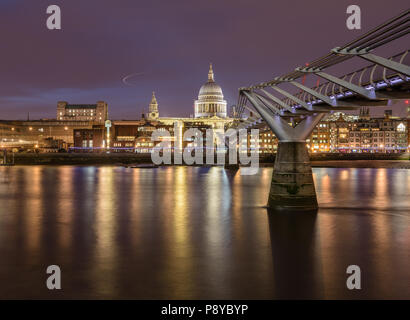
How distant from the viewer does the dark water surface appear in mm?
13961

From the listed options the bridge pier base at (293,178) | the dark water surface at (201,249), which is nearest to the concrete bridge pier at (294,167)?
the bridge pier base at (293,178)

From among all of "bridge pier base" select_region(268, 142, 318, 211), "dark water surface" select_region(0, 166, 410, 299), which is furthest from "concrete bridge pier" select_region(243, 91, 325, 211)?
"dark water surface" select_region(0, 166, 410, 299)

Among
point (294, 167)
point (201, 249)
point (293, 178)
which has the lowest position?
point (201, 249)

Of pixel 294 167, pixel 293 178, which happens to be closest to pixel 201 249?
pixel 293 178

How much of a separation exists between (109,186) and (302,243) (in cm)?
3486

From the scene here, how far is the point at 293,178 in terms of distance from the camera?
25312 millimetres

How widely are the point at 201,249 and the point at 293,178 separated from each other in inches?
319

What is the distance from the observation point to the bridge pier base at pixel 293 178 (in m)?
25.2

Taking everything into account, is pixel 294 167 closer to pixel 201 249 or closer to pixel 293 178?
pixel 293 178

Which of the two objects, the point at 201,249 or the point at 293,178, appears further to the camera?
the point at 293,178

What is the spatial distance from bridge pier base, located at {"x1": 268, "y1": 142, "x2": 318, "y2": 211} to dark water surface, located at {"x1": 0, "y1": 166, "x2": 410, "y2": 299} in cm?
83

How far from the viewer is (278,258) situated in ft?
58.8

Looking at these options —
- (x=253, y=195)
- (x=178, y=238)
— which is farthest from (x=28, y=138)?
(x=178, y=238)
